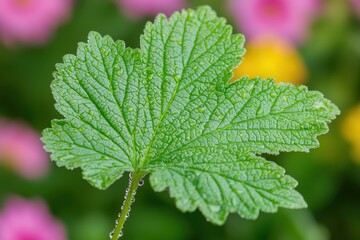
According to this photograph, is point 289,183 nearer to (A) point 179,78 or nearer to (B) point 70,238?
(A) point 179,78

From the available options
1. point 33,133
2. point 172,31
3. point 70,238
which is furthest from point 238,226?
point 172,31

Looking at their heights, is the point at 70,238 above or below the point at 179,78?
above

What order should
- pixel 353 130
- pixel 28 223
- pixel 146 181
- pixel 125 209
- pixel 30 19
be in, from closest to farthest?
pixel 125 209 < pixel 28 223 < pixel 146 181 < pixel 353 130 < pixel 30 19

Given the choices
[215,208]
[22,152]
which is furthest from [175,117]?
[22,152]

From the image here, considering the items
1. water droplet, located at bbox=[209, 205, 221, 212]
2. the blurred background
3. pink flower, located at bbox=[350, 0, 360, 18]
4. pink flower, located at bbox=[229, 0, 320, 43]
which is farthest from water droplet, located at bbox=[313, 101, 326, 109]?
pink flower, located at bbox=[350, 0, 360, 18]

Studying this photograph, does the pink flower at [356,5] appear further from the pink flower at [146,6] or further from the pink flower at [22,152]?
the pink flower at [22,152]

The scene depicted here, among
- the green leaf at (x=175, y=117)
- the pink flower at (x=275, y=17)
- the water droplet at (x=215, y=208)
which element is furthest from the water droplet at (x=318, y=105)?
the pink flower at (x=275, y=17)

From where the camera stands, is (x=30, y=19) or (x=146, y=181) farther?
(x=30, y=19)

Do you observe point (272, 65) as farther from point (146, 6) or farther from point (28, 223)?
point (28, 223)
